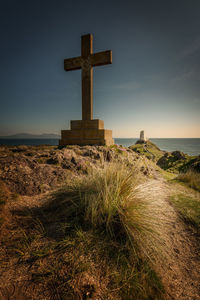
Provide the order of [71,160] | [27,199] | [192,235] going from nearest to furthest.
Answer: [192,235]
[27,199]
[71,160]

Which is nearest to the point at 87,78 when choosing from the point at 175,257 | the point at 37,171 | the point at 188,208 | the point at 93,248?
the point at 37,171

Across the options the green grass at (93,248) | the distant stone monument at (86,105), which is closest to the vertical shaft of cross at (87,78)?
the distant stone monument at (86,105)

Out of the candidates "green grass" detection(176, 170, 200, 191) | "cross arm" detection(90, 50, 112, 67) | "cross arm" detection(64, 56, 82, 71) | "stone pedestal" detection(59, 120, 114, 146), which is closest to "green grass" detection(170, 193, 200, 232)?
"green grass" detection(176, 170, 200, 191)

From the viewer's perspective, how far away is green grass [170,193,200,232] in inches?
84.3

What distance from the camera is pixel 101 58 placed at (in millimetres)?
5777

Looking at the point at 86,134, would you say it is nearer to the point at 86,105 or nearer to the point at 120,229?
the point at 86,105

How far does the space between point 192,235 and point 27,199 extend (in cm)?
235

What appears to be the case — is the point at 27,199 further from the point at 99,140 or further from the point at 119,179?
the point at 99,140

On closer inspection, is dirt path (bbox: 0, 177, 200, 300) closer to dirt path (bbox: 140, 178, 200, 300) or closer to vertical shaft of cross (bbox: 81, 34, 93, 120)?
dirt path (bbox: 140, 178, 200, 300)

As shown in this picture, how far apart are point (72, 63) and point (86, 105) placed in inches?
78.3

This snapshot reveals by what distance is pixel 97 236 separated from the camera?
1.49m

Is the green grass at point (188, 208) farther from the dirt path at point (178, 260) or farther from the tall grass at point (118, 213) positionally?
the tall grass at point (118, 213)

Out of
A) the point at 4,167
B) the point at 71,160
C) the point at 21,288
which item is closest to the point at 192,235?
the point at 21,288

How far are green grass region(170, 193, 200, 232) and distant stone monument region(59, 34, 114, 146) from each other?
3429mm
